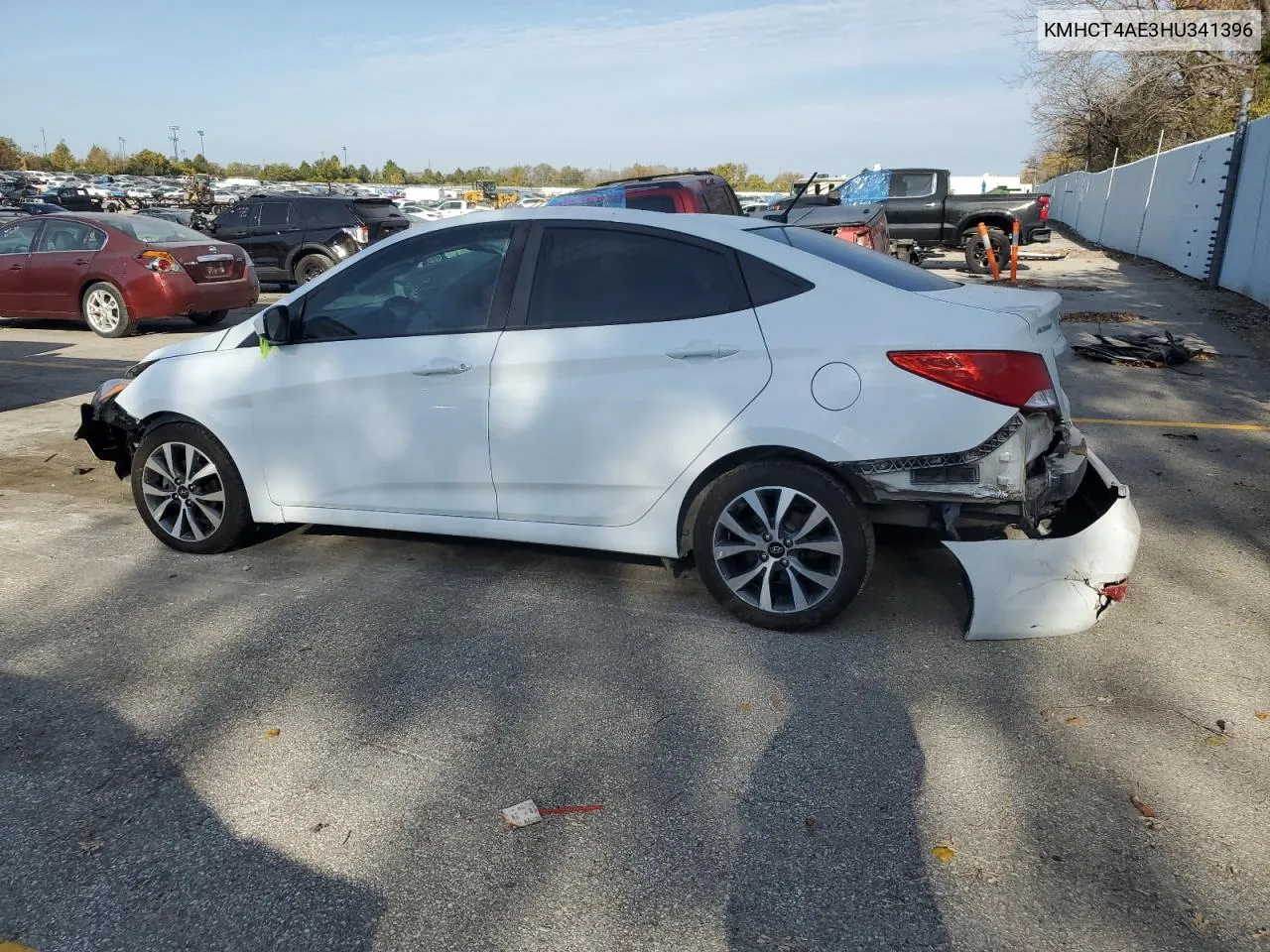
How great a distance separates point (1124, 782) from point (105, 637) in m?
3.85

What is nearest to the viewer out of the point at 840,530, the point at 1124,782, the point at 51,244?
the point at 1124,782

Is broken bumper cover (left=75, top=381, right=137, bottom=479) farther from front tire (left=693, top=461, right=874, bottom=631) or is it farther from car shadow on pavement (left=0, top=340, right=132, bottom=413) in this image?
car shadow on pavement (left=0, top=340, right=132, bottom=413)

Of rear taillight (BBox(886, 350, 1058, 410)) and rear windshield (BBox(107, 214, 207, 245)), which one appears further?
rear windshield (BBox(107, 214, 207, 245))

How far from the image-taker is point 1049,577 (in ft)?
13.1

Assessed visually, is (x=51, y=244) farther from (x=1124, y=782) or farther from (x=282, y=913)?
(x=1124, y=782)

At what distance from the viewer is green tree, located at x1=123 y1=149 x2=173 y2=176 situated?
100312 millimetres

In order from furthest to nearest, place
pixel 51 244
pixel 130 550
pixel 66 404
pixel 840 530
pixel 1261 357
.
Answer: pixel 51 244 → pixel 1261 357 → pixel 66 404 → pixel 130 550 → pixel 840 530

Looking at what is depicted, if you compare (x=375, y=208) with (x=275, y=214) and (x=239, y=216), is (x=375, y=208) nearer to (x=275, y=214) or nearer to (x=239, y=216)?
(x=275, y=214)

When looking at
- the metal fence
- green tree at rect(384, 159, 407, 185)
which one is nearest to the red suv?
the metal fence

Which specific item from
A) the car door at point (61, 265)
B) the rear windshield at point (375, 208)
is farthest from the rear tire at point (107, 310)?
the rear windshield at point (375, 208)

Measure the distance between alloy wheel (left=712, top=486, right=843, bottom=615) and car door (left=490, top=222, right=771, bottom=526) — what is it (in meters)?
0.32

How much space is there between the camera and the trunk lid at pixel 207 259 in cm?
1283

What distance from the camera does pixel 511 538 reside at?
4.58 metres

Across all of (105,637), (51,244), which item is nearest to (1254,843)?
(105,637)
